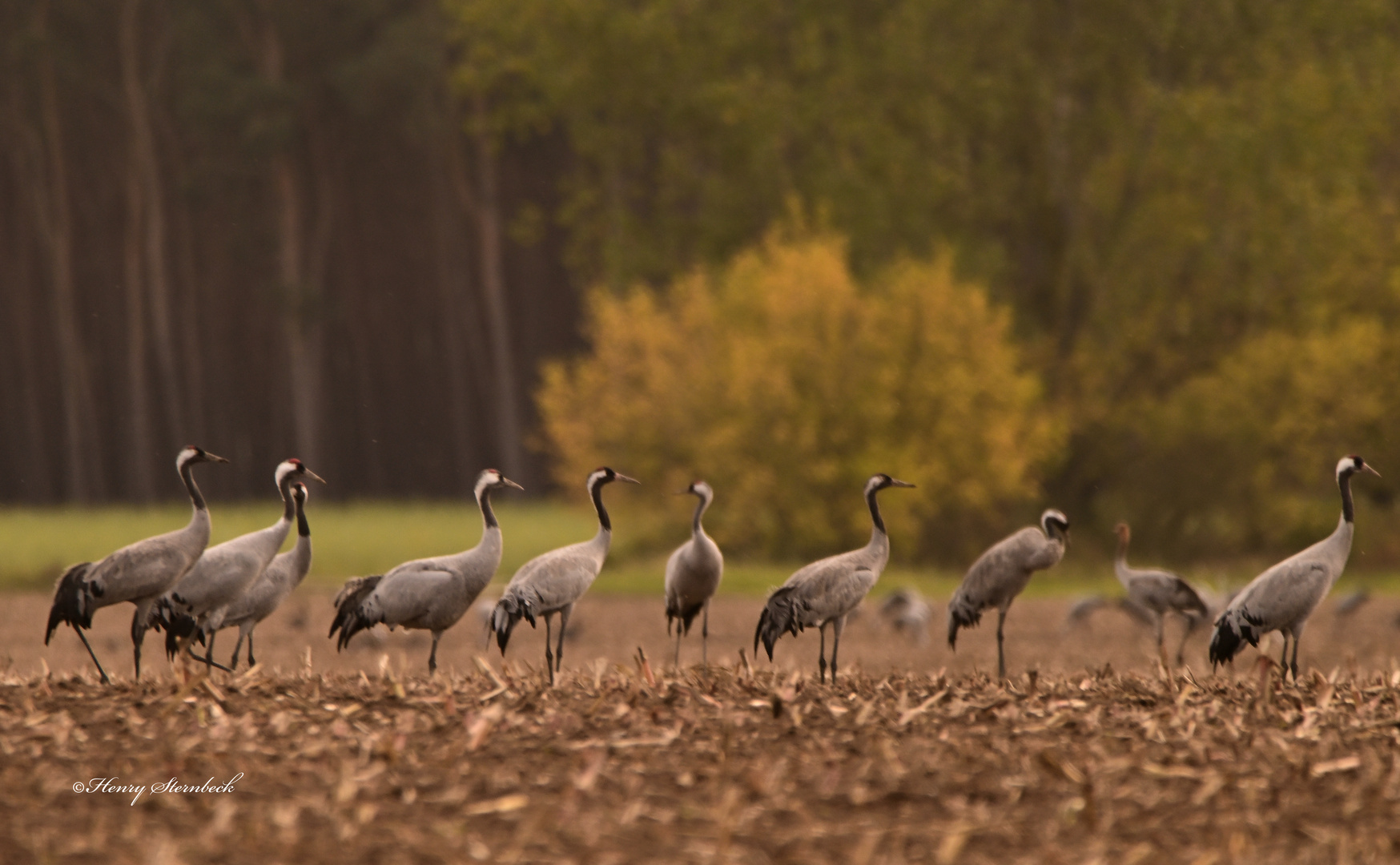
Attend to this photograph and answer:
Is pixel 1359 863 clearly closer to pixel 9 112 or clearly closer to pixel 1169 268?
pixel 1169 268

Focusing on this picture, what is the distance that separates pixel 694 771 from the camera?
6.47 m

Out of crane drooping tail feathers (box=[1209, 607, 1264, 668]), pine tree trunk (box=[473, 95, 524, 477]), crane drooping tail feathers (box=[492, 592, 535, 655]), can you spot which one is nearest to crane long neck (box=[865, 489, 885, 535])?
crane drooping tail feathers (box=[1209, 607, 1264, 668])

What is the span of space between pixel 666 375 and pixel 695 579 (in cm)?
1742

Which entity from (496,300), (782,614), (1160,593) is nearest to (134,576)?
(782,614)

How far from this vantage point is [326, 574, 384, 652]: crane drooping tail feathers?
9.38 meters

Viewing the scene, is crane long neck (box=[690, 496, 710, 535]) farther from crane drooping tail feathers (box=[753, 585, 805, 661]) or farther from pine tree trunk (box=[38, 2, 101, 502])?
pine tree trunk (box=[38, 2, 101, 502])

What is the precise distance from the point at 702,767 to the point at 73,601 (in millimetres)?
4177

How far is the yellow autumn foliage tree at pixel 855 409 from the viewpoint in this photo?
1009 inches

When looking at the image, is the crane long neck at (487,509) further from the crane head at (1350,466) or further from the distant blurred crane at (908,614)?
the distant blurred crane at (908,614)

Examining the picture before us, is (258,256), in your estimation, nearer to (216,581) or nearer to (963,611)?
(963,611)

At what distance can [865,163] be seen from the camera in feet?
93.4

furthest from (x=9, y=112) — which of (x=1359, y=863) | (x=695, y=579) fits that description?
(x=1359, y=863)

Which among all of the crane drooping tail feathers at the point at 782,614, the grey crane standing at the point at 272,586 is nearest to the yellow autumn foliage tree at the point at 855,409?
the crane drooping tail feathers at the point at 782,614

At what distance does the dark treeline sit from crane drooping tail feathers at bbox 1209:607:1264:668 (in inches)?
1340
